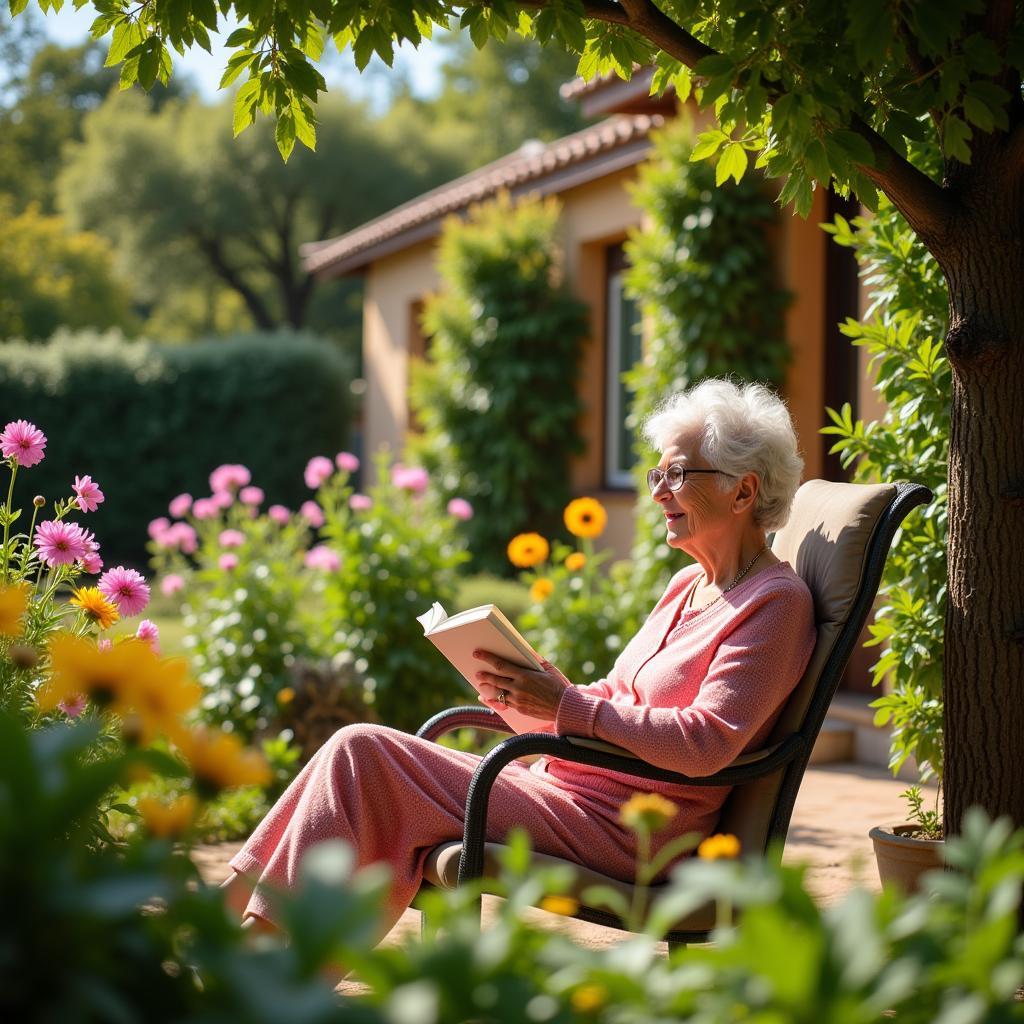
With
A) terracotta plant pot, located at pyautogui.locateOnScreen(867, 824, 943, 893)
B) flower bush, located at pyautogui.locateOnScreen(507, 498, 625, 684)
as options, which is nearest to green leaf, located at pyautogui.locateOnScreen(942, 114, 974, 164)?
terracotta plant pot, located at pyautogui.locateOnScreen(867, 824, 943, 893)

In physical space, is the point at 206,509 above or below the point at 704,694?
above

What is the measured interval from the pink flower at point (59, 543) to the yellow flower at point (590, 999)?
1976 millimetres

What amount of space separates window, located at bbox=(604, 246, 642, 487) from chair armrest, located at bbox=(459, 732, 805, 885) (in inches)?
289

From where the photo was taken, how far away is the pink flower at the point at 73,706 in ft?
8.55

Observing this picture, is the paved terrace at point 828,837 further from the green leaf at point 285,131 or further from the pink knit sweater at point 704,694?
the green leaf at point 285,131

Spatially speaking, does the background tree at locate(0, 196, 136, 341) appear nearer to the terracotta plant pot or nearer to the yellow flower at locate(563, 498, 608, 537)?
the yellow flower at locate(563, 498, 608, 537)

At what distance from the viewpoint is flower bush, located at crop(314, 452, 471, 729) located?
230 inches

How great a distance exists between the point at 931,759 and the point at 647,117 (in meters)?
5.65

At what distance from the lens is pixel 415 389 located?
10.9 metres

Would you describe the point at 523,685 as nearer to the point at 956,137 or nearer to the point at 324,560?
the point at 956,137

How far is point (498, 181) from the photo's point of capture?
1090 cm

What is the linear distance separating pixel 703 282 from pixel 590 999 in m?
6.36

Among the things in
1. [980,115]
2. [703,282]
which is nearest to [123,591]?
Result: [980,115]

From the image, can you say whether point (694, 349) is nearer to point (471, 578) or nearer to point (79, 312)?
point (471, 578)
